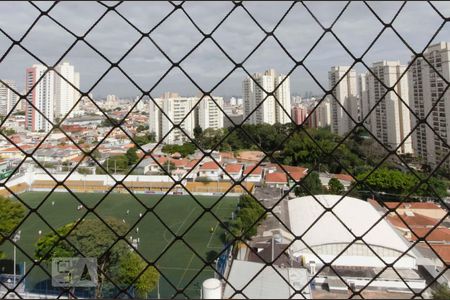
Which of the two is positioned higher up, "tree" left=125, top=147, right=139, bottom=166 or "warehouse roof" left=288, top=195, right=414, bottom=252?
"tree" left=125, top=147, right=139, bottom=166

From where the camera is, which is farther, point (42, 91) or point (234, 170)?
point (234, 170)

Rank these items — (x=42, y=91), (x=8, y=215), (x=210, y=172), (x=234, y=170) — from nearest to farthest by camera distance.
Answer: (x=42, y=91) → (x=8, y=215) → (x=234, y=170) → (x=210, y=172)

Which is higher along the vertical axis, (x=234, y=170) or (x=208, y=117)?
(x=208, y=117)

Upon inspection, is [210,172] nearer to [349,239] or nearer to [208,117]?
[208,117]

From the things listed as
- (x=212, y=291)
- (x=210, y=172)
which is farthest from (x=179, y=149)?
(x=212, y=291)

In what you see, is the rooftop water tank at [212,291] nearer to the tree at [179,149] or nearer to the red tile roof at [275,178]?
the red tile roof at [275,178]

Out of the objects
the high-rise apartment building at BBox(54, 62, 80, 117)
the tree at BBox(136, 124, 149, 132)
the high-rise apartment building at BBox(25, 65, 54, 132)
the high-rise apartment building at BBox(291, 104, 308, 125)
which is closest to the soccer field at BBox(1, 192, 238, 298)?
the high-rise apartment building at BBox(54, 62, 80, 117)

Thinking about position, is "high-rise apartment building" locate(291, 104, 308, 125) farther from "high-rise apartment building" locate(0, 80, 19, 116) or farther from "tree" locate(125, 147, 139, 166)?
"tree" locate(125, 147, 139, 166)
